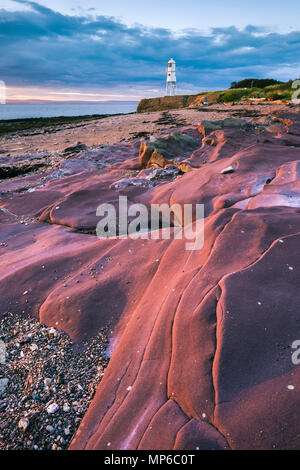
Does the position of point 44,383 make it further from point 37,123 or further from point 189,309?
point 37,123

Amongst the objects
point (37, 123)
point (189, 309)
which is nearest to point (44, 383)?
point (189, 309)

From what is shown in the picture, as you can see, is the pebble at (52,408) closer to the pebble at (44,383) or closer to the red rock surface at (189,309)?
the pebble at (44,383)

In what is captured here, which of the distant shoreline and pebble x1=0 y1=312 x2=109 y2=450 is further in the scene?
the distant shoreline

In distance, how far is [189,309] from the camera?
207 cm

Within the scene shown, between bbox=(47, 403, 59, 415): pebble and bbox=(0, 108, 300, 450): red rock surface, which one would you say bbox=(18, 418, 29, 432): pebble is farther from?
bbox=(0, 108, 300, 450): red rock surface

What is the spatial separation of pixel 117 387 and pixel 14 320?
136 cm

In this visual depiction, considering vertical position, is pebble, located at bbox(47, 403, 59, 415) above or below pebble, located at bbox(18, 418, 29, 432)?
above

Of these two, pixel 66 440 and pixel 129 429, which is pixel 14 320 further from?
pixel 129 429

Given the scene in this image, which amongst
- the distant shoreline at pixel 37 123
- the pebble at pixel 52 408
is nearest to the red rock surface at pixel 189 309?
the pebble at pixel 52 408

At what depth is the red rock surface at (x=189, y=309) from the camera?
1.53 m

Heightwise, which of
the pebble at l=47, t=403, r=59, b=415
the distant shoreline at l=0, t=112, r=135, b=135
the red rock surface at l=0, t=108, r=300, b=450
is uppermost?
the distant shoreline at l=0, t=112, r=135, b=135

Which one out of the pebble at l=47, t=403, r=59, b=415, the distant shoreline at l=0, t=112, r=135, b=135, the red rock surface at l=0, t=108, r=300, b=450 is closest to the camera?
the red rock surface at l=0, t=108, r=300, b=450

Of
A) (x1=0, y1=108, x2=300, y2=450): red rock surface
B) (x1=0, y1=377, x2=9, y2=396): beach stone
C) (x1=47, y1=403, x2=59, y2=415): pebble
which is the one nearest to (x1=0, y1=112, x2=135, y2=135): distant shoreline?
(x1=0, y1=108, x2=300, y2=450): red rock surface

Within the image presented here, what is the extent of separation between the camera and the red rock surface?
153 centimetres
